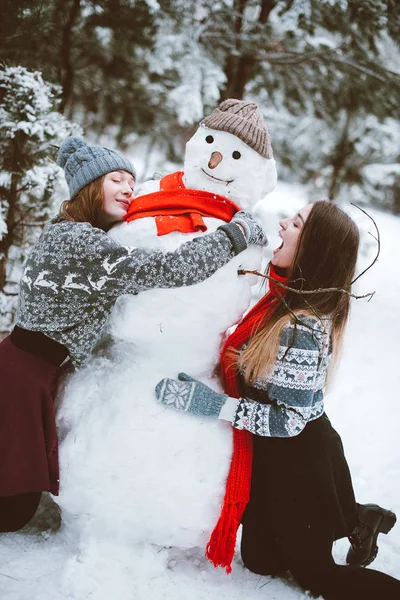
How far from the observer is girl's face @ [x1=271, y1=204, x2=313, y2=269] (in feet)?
6.74

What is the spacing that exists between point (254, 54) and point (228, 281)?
156 inches

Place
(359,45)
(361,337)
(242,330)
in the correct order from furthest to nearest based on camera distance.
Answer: (361,337) → (359,45) → (242,330)

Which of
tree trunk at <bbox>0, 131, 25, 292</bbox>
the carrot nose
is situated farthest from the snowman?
tree trunk at <bbox>0, 131, 25, 292</bbox>

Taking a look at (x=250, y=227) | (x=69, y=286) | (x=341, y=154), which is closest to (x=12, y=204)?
(x=69, y=286)

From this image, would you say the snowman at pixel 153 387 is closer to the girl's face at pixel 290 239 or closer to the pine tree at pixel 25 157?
the girl's face at pixel 290 239

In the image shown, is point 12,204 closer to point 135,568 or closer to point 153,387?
point 153,387

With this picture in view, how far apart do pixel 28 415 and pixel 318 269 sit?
1432 mm

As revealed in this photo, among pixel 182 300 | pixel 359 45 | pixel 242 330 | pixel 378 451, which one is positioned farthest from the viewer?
pixel 359 45

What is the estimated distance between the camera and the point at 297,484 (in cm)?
200

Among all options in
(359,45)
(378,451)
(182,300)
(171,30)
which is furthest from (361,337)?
(182,300)

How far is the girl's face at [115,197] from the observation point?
205 cm

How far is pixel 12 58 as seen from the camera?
3699 mm

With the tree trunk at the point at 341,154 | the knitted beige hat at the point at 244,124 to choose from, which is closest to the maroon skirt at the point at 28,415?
the knitted beige hat at the point at 244,124

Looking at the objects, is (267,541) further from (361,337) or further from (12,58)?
Answer: (361,337)
